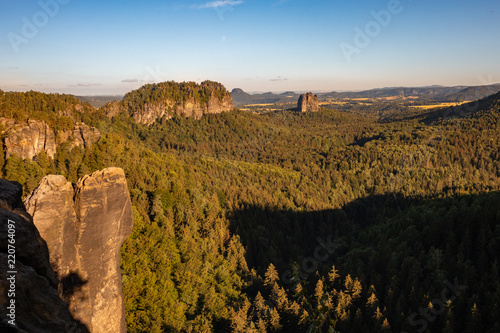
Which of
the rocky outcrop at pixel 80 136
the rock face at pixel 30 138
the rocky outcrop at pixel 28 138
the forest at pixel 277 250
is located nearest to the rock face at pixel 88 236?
the forest at pixel 277 250

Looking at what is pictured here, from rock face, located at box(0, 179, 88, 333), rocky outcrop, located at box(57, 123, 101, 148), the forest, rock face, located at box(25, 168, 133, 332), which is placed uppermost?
rocky outcrop, located at box(57, 123, 101, 148)

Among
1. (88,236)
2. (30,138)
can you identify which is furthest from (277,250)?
(88,236)

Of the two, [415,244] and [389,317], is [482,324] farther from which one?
[415,244]

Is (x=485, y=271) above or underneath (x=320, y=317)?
underneath

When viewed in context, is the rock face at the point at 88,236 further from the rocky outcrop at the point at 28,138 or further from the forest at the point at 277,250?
the rocky outcrop at the point at 28,138

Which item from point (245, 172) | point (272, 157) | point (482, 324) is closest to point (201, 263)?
point (482, 324)

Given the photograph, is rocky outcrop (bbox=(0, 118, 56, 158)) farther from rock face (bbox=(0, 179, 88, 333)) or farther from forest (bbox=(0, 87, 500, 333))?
rock face (bbox=(0, 179, 88, 333))

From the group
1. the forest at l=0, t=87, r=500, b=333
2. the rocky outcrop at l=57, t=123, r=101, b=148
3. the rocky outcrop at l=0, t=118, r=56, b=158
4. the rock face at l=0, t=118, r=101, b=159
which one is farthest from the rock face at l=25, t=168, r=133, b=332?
the rocky outcrop at l=57, t=123, r=101, b=148
